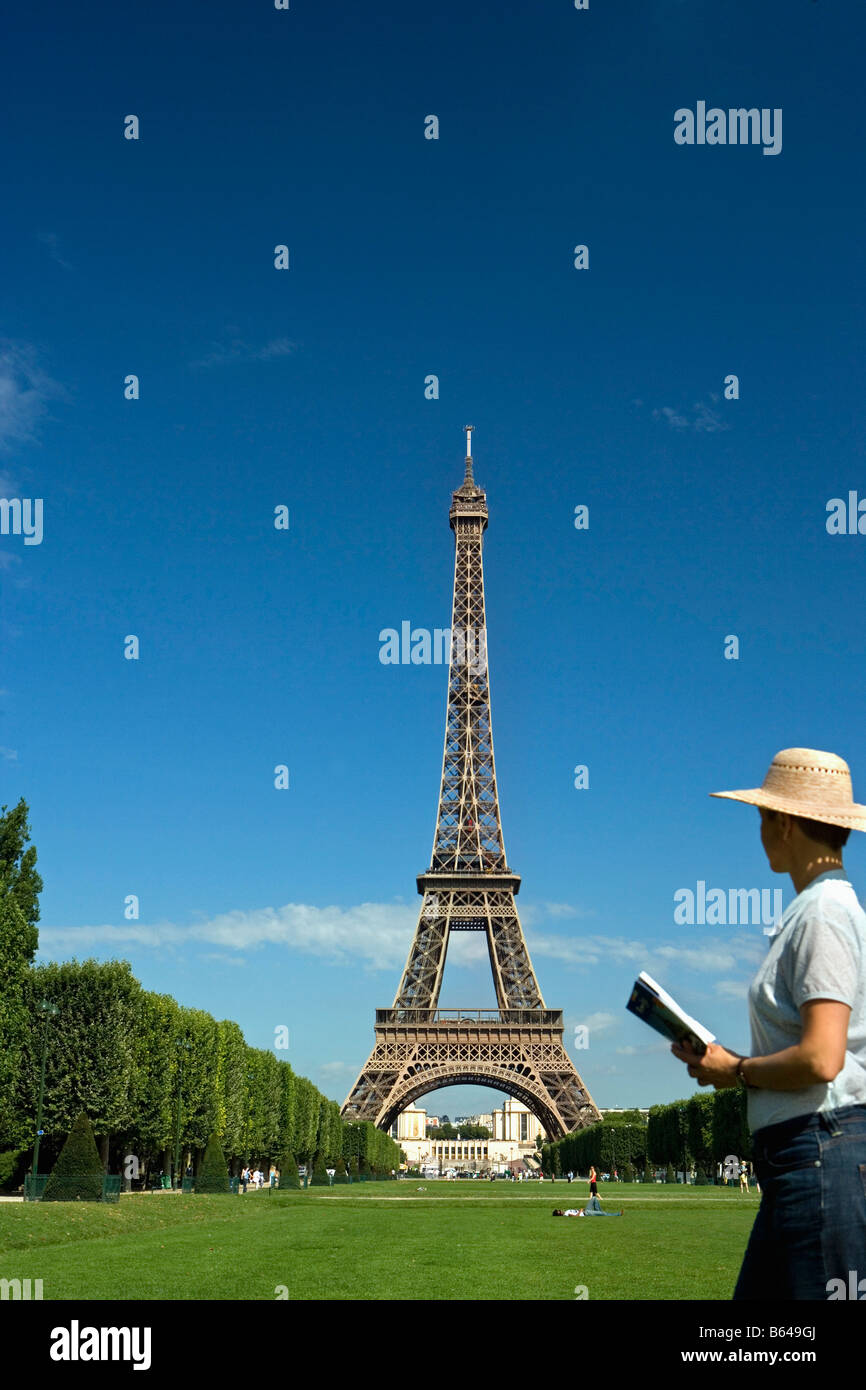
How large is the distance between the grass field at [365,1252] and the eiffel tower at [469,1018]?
1545 inches

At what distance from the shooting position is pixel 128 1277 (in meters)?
15.9

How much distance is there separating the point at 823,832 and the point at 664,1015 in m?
0.84

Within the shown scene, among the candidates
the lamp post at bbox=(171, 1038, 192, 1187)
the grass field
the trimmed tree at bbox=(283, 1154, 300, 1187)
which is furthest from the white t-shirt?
the trimmed tree at bbox=(283, 1154, 300, 1187)

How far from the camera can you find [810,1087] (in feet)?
12.8

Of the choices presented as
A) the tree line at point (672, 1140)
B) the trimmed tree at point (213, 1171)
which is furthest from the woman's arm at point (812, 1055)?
the tree line at point (672, 1140)

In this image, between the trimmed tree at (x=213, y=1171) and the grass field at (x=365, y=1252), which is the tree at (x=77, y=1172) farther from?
the trimmed tree at (x=213, y=1171)

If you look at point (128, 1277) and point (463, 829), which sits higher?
point (463, 829)

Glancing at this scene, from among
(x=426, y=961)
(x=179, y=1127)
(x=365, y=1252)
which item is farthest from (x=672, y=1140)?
(x=365, y=1252)

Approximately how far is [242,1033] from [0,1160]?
2040 centimetres

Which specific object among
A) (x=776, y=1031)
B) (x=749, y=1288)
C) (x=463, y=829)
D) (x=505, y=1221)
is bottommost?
(x=505, y=1221)

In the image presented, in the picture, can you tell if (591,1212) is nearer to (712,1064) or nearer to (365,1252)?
(365,1252)
